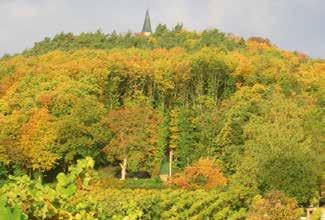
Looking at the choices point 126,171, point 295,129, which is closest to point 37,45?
point 126,171

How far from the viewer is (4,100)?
161 ft

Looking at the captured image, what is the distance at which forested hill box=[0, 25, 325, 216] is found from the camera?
133 feet

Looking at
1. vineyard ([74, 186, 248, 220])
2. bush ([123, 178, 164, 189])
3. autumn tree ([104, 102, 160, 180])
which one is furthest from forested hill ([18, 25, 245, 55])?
vineyard ([74, 186, 248, 220])

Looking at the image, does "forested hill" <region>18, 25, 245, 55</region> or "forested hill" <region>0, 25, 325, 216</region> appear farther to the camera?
"forested hill" <region>18, 25, 245, 55</region>

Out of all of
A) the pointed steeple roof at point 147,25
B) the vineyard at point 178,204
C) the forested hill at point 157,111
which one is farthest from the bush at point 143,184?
the pointed steeple roof at point 147,25

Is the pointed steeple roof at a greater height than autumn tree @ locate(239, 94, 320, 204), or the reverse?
the pointed steeple roof

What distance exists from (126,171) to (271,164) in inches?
749

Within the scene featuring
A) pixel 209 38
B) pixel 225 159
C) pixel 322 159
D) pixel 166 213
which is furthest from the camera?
pixel 209 38

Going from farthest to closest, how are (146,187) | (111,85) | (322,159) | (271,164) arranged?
(111,85) < (146,187) < (322,159) < (271,164)

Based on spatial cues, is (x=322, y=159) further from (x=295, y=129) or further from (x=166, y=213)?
(x=166, y=213)

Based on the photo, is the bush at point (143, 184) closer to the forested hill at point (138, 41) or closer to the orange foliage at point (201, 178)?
the orange foliage at point (201, 178)

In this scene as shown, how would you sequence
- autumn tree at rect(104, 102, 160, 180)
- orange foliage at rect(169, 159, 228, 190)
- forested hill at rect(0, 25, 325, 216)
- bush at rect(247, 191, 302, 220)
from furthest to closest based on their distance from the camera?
autumn tree at rect(104, 102, 160, 180) < forested hill at rect(0, 25, 325, 216) < orange foliage at rect(169, 159, 228, 190) < bush at rect(247, 191, 302, 220)

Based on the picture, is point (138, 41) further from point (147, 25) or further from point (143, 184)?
point (143, 184)

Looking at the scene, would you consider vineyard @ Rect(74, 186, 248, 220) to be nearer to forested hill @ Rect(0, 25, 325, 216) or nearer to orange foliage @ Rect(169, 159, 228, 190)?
forested hill @ Rect(0, 25, 325, 216)
